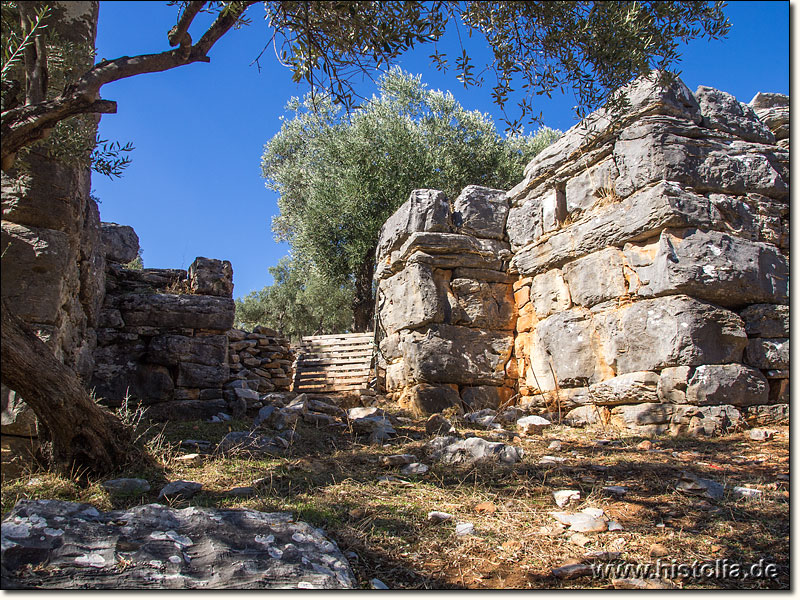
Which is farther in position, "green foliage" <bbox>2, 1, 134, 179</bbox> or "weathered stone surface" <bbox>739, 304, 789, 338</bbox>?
"weathered stone surface" <bbox>739, 304, 789, 338</bbox>

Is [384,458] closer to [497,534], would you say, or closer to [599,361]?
[497,534]

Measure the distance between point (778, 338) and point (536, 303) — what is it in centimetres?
320

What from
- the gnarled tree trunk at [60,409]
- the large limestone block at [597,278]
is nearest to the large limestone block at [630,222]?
the large limestone block at [597,278]

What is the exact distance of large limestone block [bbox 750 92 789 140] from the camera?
7.83 metres

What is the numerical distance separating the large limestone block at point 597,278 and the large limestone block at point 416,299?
1.98 meters

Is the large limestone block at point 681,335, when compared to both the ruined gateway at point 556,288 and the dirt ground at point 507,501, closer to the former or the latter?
the ruined gateway at point 556,288

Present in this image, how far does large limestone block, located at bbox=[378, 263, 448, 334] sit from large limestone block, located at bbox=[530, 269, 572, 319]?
1.42 m

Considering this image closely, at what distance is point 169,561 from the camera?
281cm

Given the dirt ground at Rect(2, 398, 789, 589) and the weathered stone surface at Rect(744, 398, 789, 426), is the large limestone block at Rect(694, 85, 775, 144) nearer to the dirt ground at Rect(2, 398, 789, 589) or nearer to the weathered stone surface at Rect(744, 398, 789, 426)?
the weathered stone surface at Rect(744, 398, 789, 426)

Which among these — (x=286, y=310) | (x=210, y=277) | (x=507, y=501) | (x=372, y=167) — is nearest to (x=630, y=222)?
(x=507, y=501)

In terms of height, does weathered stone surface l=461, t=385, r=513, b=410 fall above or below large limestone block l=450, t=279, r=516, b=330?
below

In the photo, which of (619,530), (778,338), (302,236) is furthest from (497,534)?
(302,236)

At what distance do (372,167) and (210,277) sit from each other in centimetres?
988

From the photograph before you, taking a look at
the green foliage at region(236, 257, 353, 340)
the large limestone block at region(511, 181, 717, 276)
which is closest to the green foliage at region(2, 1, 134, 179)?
the large limestone block at region(511, 181, 717, 276)
